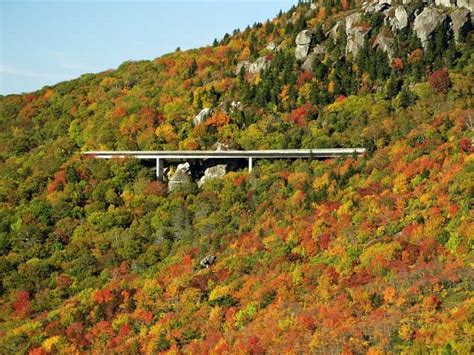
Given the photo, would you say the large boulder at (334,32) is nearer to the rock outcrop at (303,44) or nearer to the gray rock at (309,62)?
the rock outcrop at (303,44)

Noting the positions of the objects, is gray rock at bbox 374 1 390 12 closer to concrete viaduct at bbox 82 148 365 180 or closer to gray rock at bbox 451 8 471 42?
gray rock at bbox 451 8 471 42

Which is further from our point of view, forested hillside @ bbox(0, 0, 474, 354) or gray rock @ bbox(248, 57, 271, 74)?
gray rock @ bbox(248, 57, 271, 74)

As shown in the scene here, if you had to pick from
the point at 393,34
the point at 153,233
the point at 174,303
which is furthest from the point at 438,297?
the point at 393,34

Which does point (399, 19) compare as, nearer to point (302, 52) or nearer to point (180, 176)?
point (302, 52)

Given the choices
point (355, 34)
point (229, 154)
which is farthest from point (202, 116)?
point (355, 34)

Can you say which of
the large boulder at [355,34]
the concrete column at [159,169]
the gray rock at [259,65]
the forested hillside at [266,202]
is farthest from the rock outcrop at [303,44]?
the concrete column at [159,169]

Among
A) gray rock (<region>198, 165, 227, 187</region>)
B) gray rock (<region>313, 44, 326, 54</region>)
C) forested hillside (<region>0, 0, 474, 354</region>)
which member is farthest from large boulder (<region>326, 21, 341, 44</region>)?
gray rock (<region>198, 165, 227, 187</region>)
